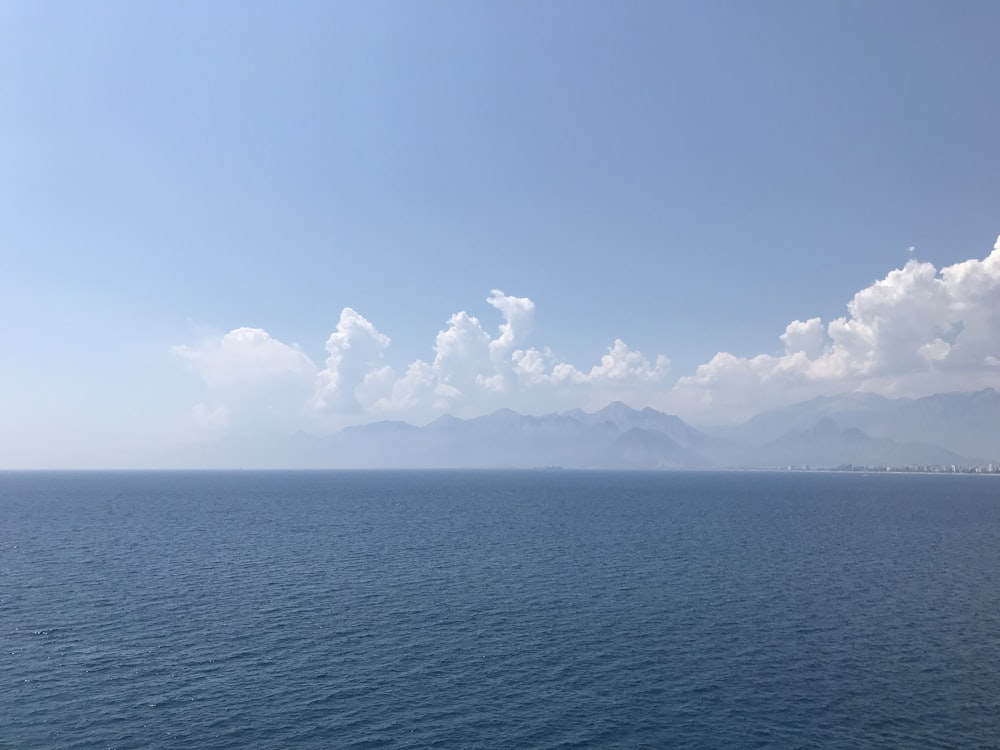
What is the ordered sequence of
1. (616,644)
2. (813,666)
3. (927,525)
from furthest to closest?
(927,525) < (616,644) < (813,666)

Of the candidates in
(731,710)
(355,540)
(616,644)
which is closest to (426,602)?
(616,644)

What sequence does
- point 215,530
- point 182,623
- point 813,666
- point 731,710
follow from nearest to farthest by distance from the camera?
1. point 731,710
2. point 813,666
3. point 182,623
4. point 215,530

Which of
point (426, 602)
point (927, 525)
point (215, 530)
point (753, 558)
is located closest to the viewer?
point (426, 602)

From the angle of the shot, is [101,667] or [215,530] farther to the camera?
[215,530]

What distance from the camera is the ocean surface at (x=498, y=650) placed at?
54.8 metres

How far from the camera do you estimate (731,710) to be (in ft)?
192

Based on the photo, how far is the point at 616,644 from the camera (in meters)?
76.0

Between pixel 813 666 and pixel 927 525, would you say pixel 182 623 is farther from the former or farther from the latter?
pixel 927 525

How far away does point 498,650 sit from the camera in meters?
73.7

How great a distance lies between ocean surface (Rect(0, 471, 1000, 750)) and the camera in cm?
5478

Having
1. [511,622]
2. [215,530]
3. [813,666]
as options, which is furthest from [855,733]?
[215,530]

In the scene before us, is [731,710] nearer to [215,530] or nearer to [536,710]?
[536,710]

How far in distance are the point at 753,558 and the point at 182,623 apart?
110201 millimetres

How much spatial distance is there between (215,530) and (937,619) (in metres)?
174
